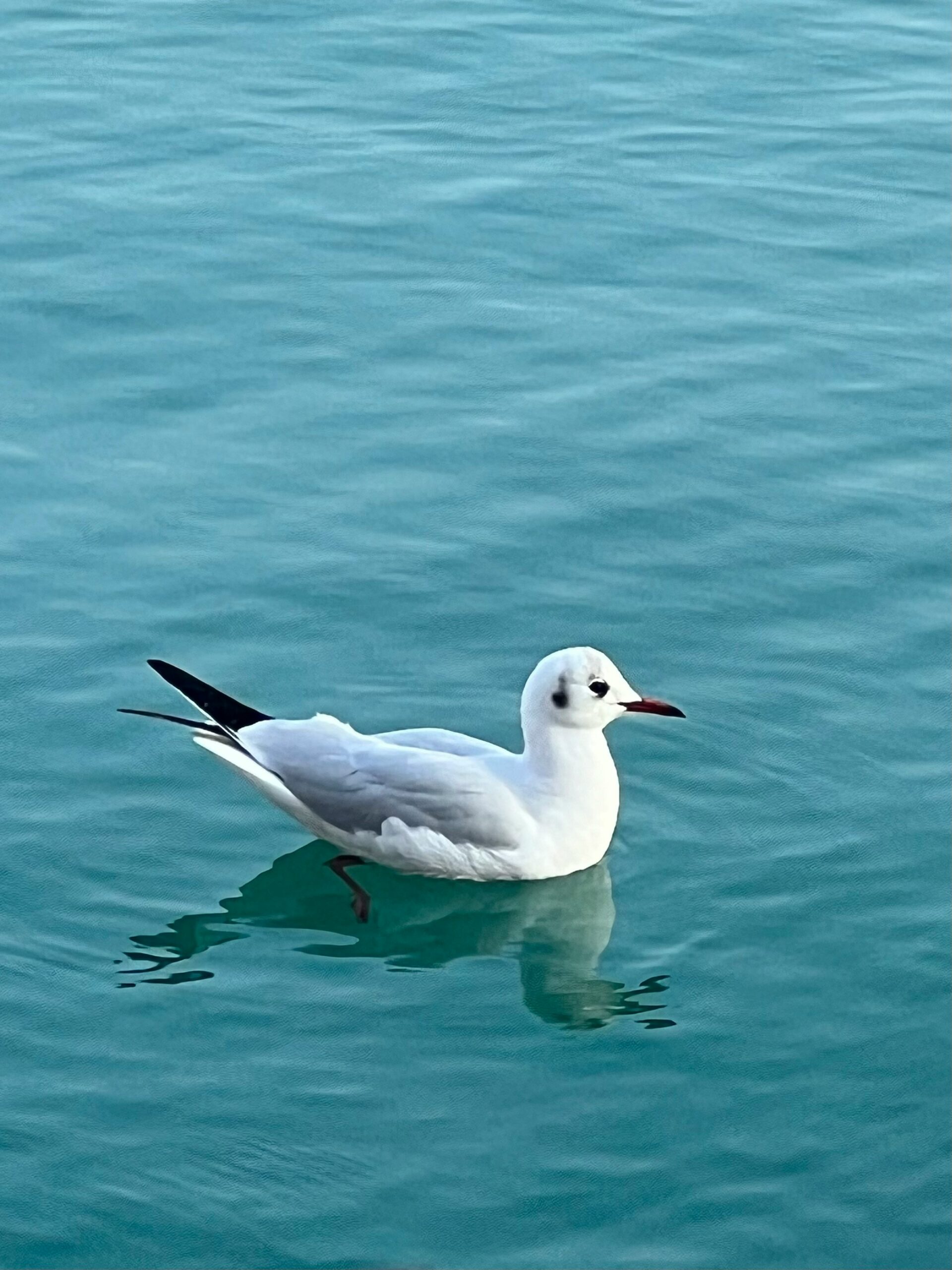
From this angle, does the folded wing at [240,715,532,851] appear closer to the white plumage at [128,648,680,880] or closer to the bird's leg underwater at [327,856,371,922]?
the white plumage at [128,648,680,880]

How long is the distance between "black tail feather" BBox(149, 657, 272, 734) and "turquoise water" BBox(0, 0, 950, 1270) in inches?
14.9

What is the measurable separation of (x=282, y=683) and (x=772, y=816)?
2.13m

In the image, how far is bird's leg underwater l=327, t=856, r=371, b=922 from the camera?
8.91 m

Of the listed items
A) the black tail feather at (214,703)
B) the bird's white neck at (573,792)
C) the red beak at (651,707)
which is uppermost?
the red beak at (651,707)

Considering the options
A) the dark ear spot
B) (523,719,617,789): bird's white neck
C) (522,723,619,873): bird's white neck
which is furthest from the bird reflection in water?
Answer: the dark ear spot

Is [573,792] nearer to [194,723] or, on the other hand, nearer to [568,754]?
[568,754]

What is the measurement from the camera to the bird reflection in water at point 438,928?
27.5 feet

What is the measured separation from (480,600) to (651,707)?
1.98 metres

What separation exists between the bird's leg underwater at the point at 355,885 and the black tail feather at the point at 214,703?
0.62 meters

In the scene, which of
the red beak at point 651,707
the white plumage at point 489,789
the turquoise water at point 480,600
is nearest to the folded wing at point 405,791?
the white plumage at point 489,789

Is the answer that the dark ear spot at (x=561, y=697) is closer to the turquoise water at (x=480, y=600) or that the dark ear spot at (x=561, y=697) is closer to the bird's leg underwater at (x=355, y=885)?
the turquoise water at (x=480, y=600)

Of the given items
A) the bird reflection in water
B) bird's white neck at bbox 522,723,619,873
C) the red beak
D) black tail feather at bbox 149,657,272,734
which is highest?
the red beak

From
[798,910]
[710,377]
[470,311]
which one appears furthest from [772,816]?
[470,311]

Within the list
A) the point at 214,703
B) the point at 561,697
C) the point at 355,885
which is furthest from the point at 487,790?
the point at 214,703
